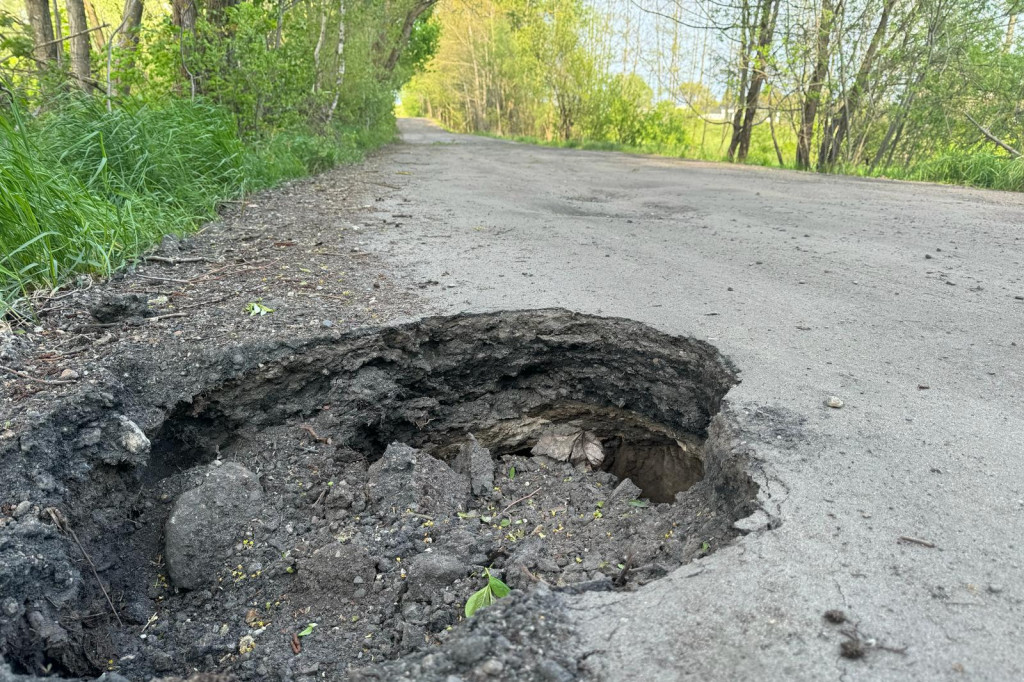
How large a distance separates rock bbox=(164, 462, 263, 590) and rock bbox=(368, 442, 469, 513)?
1.49 feet

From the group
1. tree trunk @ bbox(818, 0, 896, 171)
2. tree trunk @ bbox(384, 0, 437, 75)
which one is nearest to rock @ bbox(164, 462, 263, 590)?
tree trunk @ bbox(818, 0, 896, 171)

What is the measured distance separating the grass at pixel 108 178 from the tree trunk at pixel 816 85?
26.8 feet

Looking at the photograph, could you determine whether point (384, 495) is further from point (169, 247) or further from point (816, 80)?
point (816, 80)

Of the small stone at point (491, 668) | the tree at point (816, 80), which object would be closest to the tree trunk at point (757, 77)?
the tree at point (816, 80)

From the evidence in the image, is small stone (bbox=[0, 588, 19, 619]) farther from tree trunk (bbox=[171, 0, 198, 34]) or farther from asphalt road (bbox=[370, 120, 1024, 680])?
tree trunk (bbox=[171, 0, 198, 34])

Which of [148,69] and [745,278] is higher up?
[148,69]

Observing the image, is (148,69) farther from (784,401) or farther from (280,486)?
(784,401)

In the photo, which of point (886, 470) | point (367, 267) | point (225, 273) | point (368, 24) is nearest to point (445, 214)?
point (367, 267)

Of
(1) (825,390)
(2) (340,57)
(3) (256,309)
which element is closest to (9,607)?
(3) (256,309)

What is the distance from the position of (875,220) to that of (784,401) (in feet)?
14.0

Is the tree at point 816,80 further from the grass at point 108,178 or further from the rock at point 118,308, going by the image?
the rock at point 118,308

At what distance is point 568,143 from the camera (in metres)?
19.3

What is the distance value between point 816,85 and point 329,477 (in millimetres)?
11050

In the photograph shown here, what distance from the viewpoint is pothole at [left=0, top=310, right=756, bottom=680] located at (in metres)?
1.92
